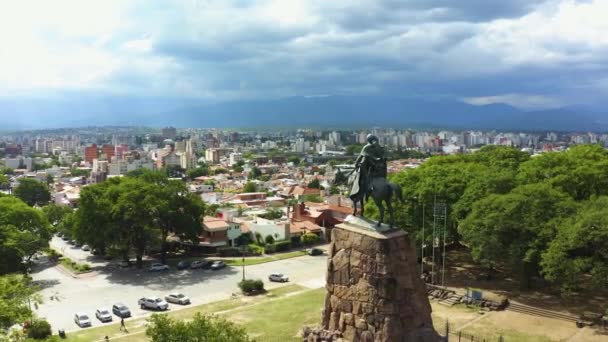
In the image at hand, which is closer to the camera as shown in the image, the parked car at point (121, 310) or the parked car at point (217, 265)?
the parked car at point (121, 310)

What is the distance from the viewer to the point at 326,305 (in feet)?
62.6

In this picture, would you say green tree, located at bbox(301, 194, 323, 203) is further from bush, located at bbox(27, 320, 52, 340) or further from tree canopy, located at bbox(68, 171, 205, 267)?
bush, located at bbox(27, 320, 52, 340)

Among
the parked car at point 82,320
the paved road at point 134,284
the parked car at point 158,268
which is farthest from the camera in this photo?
the parked car at point 158,268

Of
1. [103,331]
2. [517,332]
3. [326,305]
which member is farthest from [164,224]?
[517,332]

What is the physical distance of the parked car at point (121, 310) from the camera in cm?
2831

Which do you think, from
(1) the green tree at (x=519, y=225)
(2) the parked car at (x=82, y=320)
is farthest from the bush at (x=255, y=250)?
(1) the green tree at (x=519, y=225)

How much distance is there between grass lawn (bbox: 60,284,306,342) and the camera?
24.8 m

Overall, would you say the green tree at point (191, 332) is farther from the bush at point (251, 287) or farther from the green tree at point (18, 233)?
the green tree at point (18, 233)

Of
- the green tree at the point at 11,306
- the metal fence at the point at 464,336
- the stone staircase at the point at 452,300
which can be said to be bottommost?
the stone staircase at the point at 452,300

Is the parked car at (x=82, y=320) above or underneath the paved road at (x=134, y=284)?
above

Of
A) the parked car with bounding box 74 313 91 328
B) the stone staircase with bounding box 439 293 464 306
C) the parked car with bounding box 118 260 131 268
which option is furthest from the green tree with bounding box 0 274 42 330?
the parked car with bounding box 118 260 131 268

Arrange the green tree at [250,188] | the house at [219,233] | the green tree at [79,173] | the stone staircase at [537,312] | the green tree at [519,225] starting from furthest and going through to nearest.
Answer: the green tree at [79,173] → the green tree at [250,188] → the house at [219,233] → the green tree at [519,225] → the stone staircase at [537,312]

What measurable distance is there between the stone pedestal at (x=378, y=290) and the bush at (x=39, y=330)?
15.5 m

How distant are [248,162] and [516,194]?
130 metres
